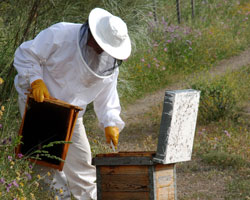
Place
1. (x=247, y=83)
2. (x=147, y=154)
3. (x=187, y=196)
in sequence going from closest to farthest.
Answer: (x=147, y=154)
(x=187, y=196)
(x=247, y=83)

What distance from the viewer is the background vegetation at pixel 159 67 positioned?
3586mm

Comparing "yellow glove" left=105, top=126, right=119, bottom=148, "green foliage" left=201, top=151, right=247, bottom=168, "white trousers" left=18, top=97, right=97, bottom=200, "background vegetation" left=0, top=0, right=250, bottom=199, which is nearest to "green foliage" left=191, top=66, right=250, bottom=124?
"background vegetation" left=0, top=0, right=250, bottom=199

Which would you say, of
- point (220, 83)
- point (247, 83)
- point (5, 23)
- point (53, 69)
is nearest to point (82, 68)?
point (53, 69)

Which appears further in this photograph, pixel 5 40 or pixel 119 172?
pixel 5 40

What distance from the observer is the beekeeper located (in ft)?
10.5

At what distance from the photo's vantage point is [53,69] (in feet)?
11.3

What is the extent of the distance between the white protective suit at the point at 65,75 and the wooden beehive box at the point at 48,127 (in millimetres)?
226

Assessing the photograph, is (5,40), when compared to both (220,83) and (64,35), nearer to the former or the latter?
(64,35)

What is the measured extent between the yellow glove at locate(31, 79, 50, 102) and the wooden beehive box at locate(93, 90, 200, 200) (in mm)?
583

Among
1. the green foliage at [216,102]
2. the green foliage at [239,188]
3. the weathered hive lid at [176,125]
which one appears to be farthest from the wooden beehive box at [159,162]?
the green foliage at [216,102]

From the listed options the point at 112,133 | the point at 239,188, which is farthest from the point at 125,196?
the point at 239,188

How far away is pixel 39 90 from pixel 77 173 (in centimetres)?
91

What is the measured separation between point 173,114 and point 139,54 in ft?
22.8

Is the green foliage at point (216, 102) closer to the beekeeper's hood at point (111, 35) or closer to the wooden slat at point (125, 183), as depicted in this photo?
the beekeeper's hood at point (111, 35)
